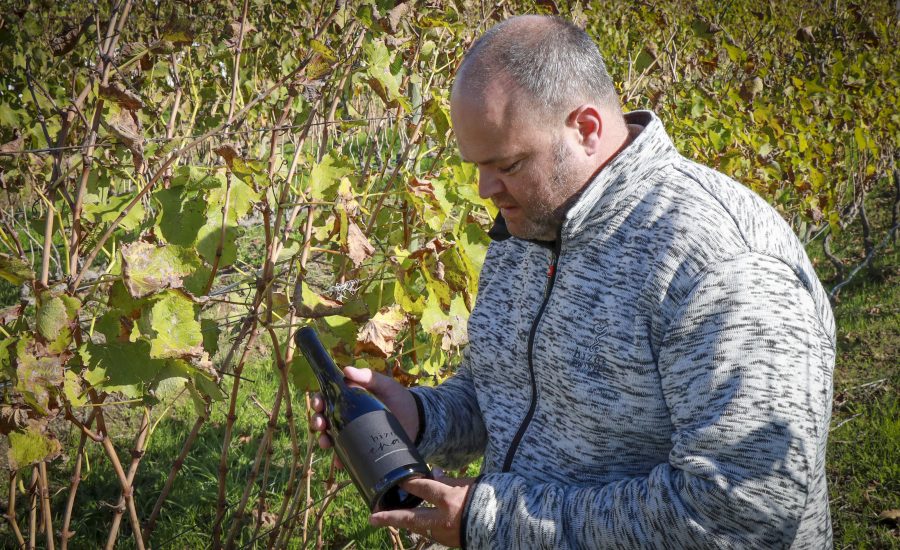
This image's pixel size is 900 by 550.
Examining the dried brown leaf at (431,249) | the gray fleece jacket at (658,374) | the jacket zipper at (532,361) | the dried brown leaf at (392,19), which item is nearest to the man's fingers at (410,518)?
the gray fleece jacket at (658,374)

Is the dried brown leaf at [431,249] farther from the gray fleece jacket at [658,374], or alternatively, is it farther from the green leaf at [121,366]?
the green leaf at [121,366]

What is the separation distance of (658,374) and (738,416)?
7.9 inches

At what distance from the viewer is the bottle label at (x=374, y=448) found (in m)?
1.57

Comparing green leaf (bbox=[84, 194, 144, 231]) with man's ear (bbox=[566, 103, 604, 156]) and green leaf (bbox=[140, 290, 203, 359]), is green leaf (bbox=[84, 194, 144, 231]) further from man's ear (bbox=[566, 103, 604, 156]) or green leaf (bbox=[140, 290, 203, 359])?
man's ear (bbox=[566, 103, 604, 156])

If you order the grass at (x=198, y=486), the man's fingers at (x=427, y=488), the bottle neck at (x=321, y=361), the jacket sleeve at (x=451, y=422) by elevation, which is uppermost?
the bottle neck at (x=321, y=361)

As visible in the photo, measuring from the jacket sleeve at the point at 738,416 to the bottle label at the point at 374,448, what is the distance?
447 mm

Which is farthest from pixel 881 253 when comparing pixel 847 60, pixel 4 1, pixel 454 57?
pixel 4 1

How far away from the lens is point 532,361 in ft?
5.34

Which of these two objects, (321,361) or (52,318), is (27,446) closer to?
(52,318)

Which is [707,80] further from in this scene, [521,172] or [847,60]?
[521,172]

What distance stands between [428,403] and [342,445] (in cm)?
29

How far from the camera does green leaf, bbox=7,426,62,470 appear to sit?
5.09 ft

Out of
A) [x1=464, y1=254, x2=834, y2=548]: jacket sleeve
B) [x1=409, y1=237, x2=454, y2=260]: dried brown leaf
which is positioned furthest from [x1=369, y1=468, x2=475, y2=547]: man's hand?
[x1=409, y1=237, x2=454, y2=260]: dried brown leaf

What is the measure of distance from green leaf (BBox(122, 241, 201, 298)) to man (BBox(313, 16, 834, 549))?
0.48 m
